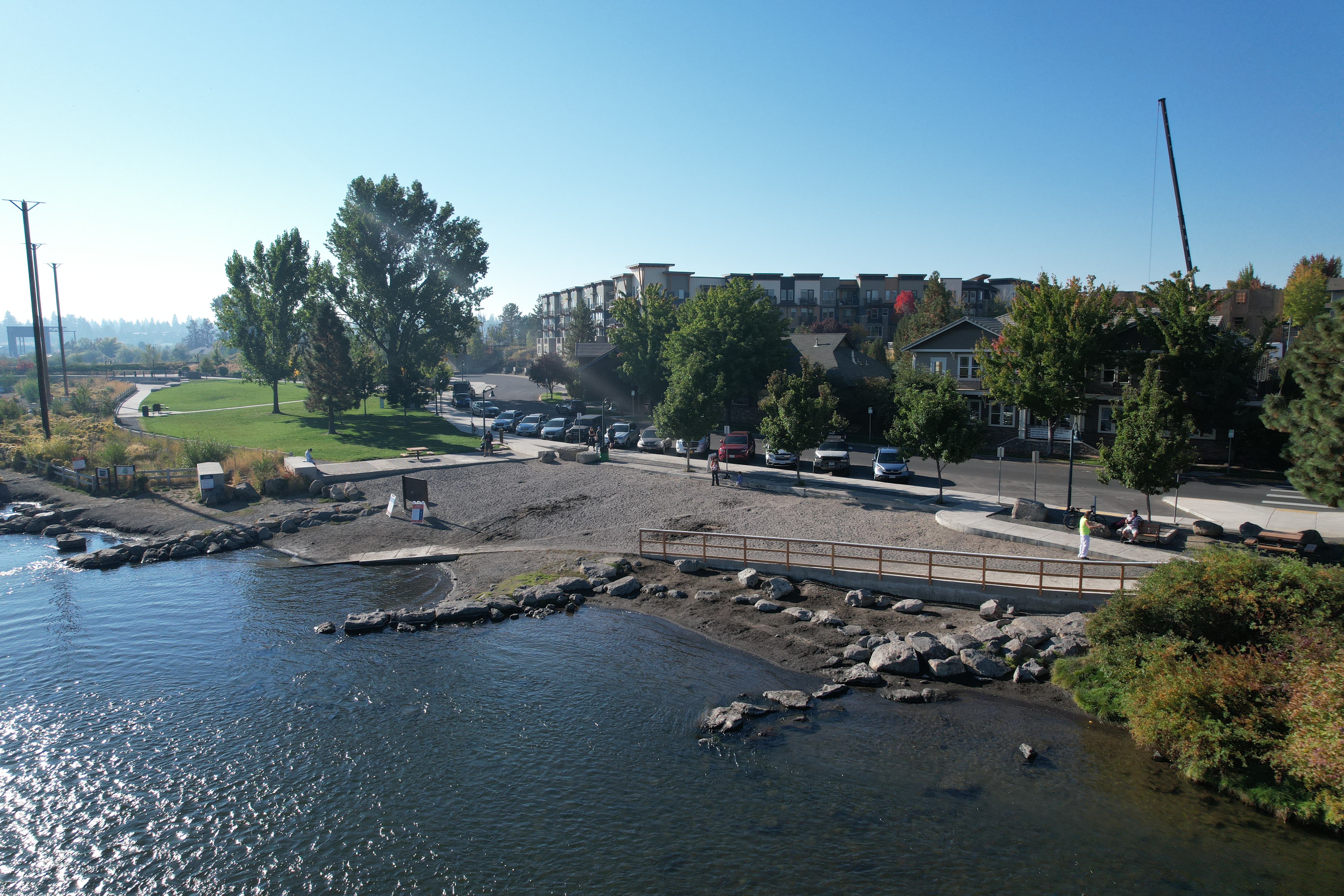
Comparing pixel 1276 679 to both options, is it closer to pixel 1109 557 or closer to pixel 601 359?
pixel 1109 557

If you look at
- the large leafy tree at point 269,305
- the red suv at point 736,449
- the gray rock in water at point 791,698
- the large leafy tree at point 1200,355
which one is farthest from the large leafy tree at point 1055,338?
the large leafy tree at point 269,305

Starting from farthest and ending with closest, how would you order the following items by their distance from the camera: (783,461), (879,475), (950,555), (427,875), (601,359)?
(601,359) → (783,461) → (879,475) → (950,555) → (427,875)

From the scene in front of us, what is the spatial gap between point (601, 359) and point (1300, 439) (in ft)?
181

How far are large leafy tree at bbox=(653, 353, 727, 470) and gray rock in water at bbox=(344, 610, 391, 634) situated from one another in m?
18.1

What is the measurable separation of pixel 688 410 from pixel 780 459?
214 inches

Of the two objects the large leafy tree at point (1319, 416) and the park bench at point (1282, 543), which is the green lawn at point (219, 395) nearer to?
the park bench at point (1282, 543)

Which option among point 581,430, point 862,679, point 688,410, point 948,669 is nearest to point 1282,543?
point 948,669

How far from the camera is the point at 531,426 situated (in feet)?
177

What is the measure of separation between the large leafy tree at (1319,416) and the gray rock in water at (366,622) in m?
26.7

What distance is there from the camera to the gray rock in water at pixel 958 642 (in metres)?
18.0

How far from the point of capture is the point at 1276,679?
1362 cm

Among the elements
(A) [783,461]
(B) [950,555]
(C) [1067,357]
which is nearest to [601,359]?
(A) [783,461]

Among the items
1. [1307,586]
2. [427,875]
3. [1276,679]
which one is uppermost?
[1307,586]

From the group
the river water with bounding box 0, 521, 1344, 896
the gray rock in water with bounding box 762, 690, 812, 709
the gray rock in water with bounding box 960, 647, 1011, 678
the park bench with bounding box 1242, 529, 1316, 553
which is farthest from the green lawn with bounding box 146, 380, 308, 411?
the park bench with bounding box 1242, 529, 1316, 553
